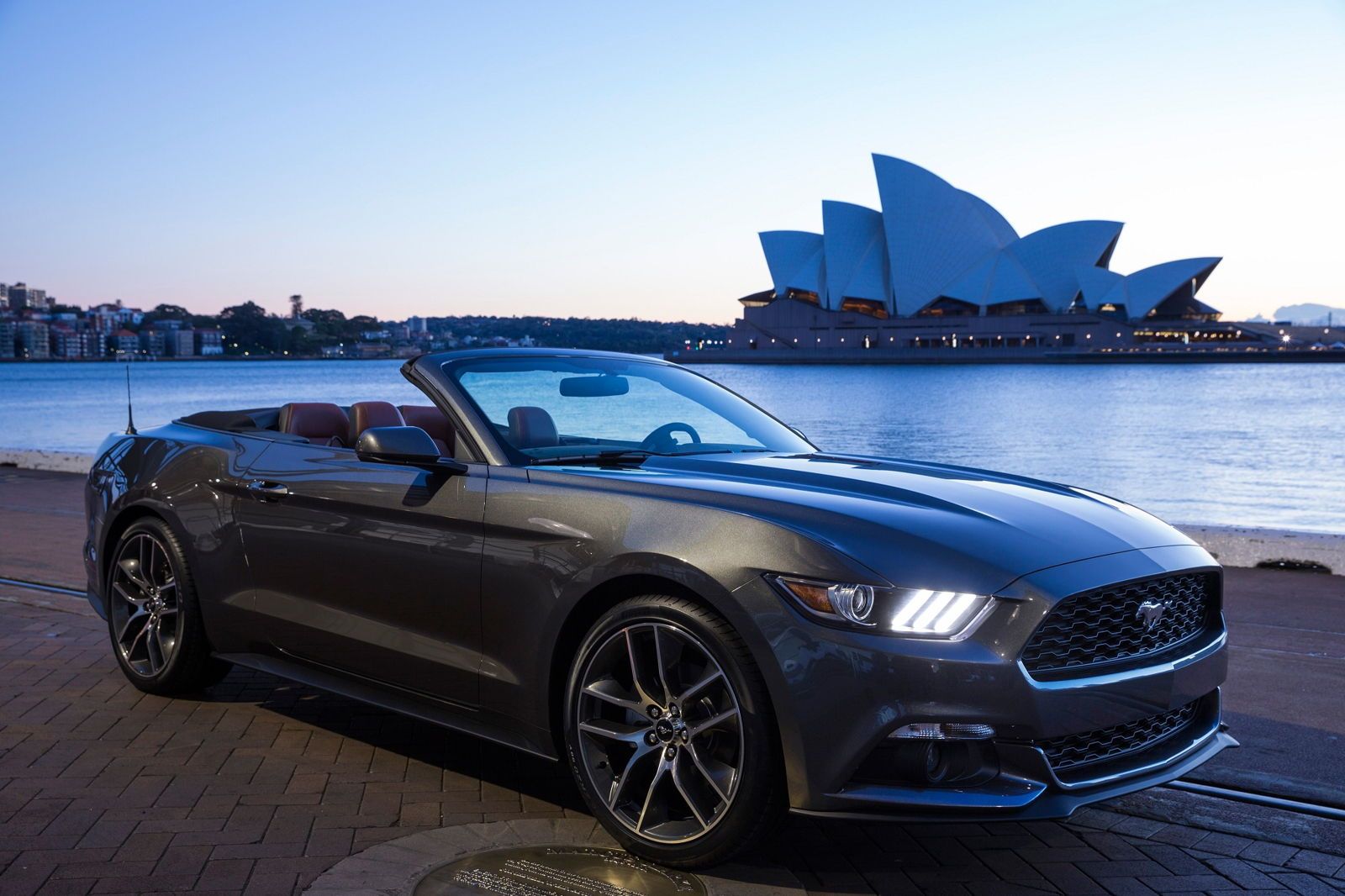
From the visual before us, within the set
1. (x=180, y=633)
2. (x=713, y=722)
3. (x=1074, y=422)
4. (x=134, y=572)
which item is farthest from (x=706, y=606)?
(x=1074, y=422)

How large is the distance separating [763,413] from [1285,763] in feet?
7.70

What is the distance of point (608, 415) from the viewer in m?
5.18

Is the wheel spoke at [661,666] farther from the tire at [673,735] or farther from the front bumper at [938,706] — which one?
the front bumper at [938,706]

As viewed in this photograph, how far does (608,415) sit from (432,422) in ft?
2.46

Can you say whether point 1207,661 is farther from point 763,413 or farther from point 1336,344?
point 1336,344

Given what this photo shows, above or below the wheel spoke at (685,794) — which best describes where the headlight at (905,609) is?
above

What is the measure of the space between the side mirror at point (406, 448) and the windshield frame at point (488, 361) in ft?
0.44

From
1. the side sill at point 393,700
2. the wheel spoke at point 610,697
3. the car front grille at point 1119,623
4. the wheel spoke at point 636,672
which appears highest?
the car front grille at point 1119,623

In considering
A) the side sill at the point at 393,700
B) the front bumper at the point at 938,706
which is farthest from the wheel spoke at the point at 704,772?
the side sill at the point at 393,700

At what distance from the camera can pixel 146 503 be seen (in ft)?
16.7

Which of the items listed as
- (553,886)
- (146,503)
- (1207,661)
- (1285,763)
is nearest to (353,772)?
(553,886)

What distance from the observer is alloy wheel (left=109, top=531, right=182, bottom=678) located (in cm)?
502

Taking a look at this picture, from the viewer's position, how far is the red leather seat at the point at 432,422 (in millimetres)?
5016

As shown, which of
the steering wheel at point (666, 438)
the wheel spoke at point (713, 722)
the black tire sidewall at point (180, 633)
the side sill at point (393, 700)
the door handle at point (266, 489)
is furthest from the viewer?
the black tire sidewall at point (180, 633)
